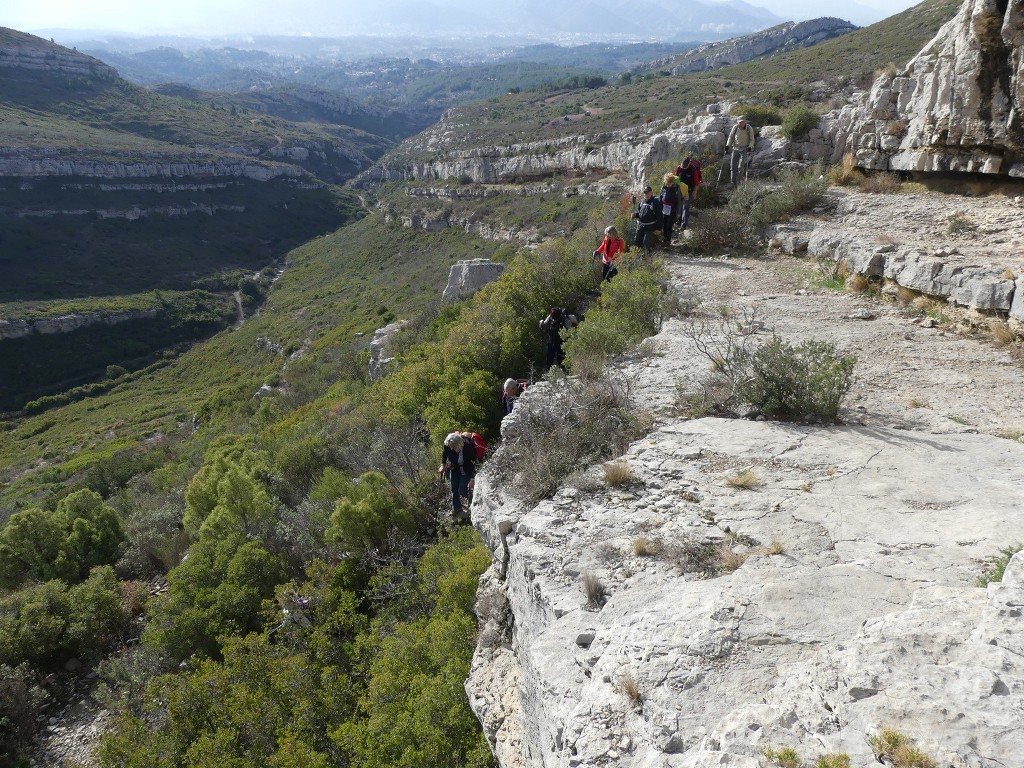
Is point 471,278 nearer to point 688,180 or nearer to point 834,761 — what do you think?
point 688,180

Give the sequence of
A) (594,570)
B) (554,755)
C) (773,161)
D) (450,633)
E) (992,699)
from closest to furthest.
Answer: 1. (992,699)
2. (554,755)
3. (594,570)
4. (450,633)
5. (773,161)

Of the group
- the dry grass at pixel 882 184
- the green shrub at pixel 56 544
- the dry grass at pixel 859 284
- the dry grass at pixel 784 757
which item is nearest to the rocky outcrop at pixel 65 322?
the green shrub at pixel 56 544

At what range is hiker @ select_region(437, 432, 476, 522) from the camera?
7.12 metres

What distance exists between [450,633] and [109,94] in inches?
5172

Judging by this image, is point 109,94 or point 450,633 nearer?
point 450,633

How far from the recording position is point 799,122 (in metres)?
13.9

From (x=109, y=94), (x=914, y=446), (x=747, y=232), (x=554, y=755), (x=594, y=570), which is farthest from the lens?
(x=109, y=94)

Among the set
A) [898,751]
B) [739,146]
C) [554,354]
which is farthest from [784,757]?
[739,146]

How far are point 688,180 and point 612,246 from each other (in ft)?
11.4

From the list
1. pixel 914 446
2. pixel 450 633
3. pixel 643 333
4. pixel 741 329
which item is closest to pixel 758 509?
pixel 914 446

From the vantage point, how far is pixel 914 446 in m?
4.73

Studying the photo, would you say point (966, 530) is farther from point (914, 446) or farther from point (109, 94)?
point (109, 94)

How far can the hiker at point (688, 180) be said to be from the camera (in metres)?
11.9

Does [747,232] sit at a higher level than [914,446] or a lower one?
higher
